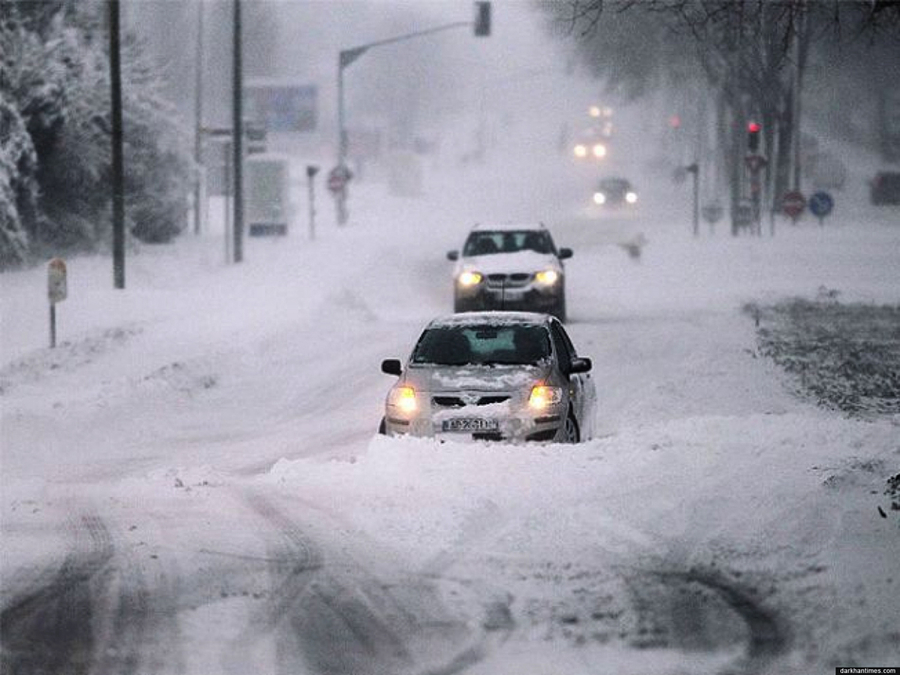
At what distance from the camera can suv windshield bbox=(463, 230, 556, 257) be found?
28125 millimetres

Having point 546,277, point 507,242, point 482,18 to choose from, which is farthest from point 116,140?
point 482,18

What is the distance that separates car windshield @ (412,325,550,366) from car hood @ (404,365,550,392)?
0.28 meters

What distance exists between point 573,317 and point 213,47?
9967cm

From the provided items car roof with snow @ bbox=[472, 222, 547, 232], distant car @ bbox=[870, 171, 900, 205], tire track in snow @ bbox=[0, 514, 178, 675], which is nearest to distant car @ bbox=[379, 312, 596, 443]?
tire track in snow @ bbox=[0, 514, 178, 675]

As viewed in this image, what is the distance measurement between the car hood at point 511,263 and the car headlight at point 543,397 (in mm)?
12795

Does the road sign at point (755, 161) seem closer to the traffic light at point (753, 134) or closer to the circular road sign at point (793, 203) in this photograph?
the traffic light at point (753, 134)

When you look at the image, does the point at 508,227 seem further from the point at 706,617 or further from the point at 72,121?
the point at 706,617

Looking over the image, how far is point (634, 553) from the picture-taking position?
992cm

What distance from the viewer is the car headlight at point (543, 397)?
13891mm

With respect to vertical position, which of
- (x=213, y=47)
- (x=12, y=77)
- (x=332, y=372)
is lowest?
(x=332, y=372)

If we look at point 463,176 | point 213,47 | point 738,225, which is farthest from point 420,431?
point 213,47

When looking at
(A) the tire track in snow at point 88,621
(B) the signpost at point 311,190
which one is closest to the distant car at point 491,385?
(A) the tire track in snow at point 88,621

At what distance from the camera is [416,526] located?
10719 millimetres

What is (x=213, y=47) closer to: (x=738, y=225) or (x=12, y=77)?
(x=738, y=225)
